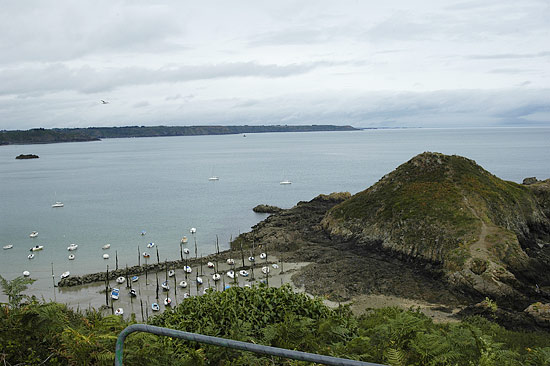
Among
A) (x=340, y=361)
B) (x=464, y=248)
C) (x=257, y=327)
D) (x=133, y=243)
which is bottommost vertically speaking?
(x=133, y=243)

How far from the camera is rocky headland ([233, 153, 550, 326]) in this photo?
2592 cm

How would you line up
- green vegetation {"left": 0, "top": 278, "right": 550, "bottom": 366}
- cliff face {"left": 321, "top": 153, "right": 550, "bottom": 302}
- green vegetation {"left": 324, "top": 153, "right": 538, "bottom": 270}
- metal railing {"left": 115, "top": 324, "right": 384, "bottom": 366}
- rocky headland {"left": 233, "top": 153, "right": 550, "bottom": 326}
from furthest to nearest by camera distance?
green vegetation {"left": 324, "top": 153, "right": 538, "bottom": 270}, cliff face {"left": 321, "top": 153, "right": 550, "bottom": 302}, rocky headland {"left": 233, "top": 153, "right": 550, "bottom": 326}, green vegetation {"left": 0, "top": 278, "right": 550, "bottom": 366}, metal railing {"left": 115, "top": 324, "right": 384, "bottom": 366}

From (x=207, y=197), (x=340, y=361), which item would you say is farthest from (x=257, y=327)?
(x=207, y=197)

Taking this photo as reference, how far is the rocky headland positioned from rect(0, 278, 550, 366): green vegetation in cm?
1274

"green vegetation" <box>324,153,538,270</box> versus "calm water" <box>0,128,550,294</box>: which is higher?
"green vegetation" <box>324,153,538,270</box>

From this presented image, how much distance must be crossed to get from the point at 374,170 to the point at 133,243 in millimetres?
76817

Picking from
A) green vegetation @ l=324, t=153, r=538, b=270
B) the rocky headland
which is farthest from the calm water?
green vegetation @ l=324, t=153, r=538, b=270

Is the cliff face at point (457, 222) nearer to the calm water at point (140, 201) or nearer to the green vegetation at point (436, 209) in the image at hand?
the green vegetation at point (436, 209)

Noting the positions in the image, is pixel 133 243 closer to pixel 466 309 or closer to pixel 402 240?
pixel 402 240

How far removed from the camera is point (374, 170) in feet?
355

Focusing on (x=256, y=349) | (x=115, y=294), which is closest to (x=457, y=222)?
(x=115, y=294)

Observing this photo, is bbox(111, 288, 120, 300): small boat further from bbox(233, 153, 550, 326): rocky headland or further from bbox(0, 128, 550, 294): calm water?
bbox(233, 153, 550, 326): rocky headland

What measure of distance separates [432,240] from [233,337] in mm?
26263

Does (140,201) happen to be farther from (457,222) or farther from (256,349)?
(256,349)
